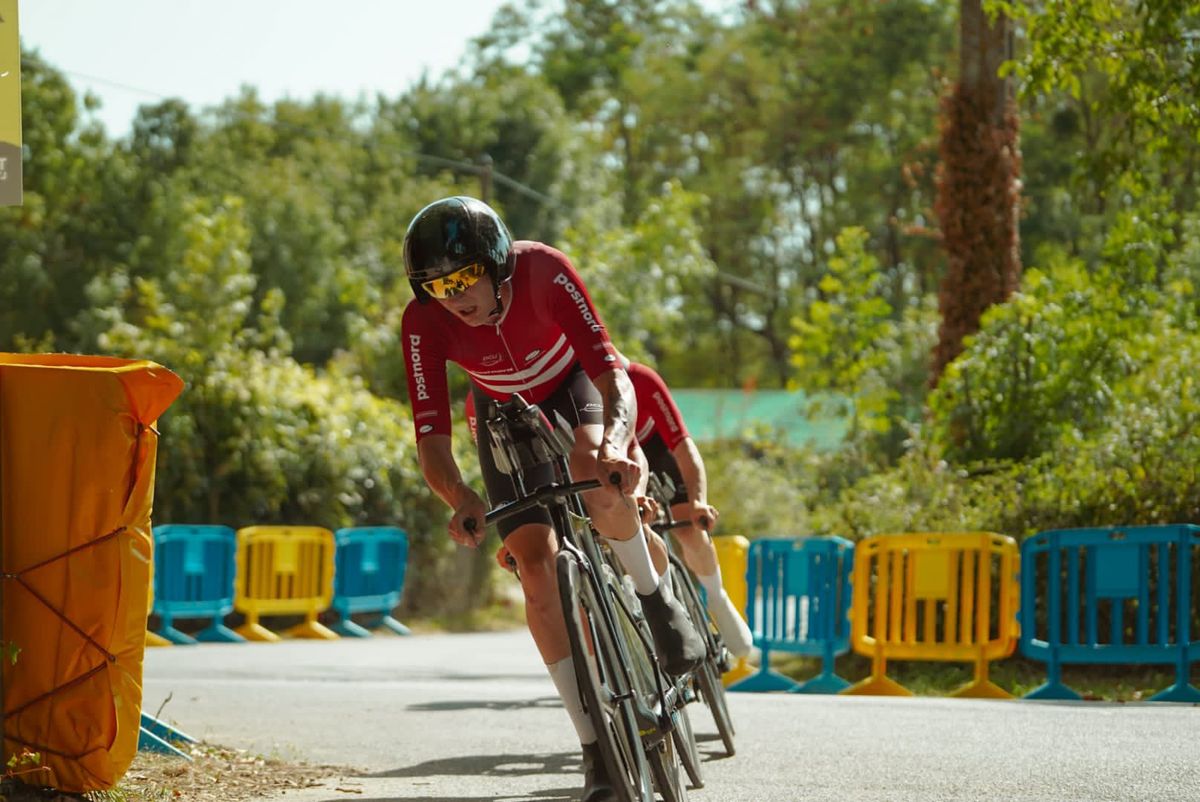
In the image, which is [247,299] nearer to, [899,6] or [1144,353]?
[1144,353]

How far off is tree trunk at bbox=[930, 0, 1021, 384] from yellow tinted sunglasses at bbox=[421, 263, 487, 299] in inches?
525

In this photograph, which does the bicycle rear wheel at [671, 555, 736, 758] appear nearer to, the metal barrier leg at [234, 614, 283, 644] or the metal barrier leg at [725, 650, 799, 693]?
the metal barrier leg at [725, 650, 799, 693]

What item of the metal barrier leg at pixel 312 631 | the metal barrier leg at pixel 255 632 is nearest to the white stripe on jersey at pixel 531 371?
the metal barrier leg at pixel 255 632

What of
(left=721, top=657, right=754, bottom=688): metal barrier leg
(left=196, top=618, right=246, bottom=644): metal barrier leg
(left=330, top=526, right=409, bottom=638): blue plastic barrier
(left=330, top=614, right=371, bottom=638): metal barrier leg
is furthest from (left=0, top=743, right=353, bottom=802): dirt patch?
(left=330, top=614, right=371, bottom=638): metal barrier leg

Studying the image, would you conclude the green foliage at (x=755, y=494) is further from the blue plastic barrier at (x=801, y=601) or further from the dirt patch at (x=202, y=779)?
the dirt patch at (x=202, y=779)

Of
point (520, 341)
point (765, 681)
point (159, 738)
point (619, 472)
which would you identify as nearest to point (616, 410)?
point (619, 472)

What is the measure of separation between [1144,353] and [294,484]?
376 inches

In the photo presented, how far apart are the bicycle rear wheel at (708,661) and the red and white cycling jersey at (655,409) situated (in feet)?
2.49

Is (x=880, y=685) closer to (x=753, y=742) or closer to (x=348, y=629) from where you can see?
(x=753, y=742)

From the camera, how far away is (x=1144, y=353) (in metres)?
15.2

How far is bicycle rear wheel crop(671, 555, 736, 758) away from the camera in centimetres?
705

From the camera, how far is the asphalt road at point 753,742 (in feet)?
20.1

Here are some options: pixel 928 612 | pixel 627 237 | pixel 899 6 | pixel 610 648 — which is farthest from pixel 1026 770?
pixel 899 6

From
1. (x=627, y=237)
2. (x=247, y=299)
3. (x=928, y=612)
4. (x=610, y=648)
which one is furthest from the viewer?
(x=627, y=237)
